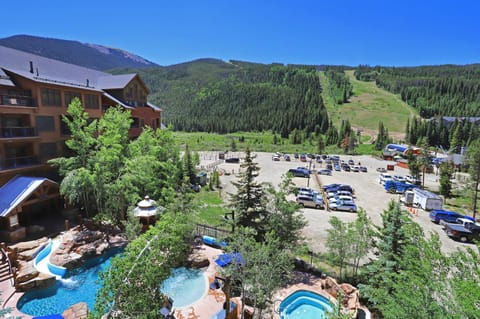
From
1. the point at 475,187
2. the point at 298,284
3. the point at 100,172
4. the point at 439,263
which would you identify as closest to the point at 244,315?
the point at 298,284

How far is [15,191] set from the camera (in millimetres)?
19516

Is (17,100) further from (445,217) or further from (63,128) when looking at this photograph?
(445,217)

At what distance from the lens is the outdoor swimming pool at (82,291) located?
12.9m

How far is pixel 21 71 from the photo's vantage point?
76.4ft

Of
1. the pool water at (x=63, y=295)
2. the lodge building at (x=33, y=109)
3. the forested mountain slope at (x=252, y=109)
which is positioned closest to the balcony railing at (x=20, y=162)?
the lodge building at (x=33, y=109)

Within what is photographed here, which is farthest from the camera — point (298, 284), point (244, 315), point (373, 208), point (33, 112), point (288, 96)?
point (288, 96)

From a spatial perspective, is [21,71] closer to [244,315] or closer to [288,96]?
[244,315]

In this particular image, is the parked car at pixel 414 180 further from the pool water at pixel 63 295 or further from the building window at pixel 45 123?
the building window at pixel 45 123

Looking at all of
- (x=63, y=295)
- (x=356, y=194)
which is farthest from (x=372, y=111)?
(x=63, y=295)

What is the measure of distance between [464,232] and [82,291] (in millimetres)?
30712

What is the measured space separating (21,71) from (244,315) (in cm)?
2797

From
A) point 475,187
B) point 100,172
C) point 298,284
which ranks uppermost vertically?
point 100,172

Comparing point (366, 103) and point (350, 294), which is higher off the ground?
point (366, 103)

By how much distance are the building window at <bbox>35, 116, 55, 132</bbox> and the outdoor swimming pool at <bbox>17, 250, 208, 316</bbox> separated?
1422 centimetres
